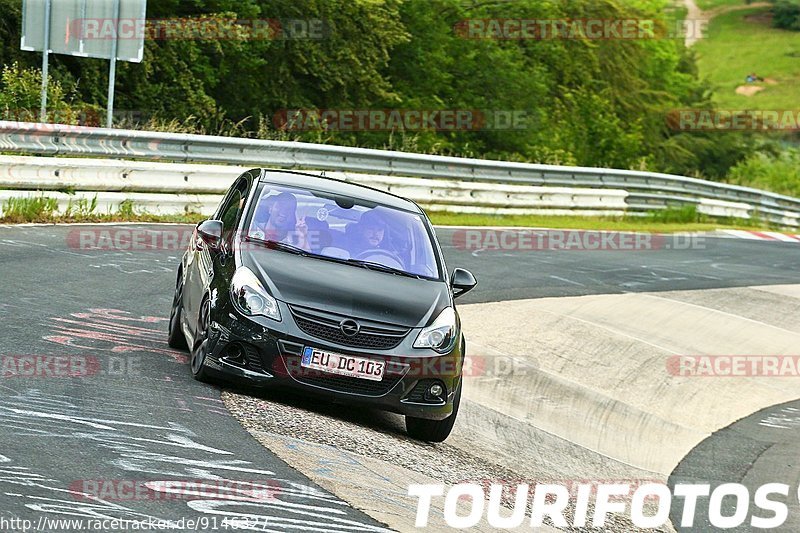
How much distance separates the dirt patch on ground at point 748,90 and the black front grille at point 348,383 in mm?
142188

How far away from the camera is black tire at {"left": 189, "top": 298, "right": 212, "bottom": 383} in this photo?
8.48 meters

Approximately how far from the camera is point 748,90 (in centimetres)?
14462

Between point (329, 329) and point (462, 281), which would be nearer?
point (329, 329)

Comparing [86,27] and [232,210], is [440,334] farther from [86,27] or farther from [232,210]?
[86,27]

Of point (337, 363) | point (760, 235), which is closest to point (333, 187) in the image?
point (337, 363)

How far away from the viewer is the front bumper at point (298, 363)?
321 inches

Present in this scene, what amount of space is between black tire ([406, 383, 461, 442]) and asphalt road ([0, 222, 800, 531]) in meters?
1.46

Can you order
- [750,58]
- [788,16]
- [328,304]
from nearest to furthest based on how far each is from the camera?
1. [328,304]
2. [750,58]
3. [788,16]

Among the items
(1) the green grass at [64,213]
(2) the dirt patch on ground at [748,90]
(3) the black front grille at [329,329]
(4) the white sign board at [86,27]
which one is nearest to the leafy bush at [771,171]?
(4) the white sign board at [86,27]

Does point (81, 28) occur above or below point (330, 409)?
above

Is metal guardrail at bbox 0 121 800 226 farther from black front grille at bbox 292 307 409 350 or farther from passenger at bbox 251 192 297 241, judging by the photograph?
black front grille at bbox 292 307 409 350

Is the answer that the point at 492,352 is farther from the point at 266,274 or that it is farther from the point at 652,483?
the point at 266,274

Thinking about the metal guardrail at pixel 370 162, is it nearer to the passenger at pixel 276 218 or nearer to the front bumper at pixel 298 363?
the passenger at pixel 276 218

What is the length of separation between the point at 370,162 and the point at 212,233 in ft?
46.3
